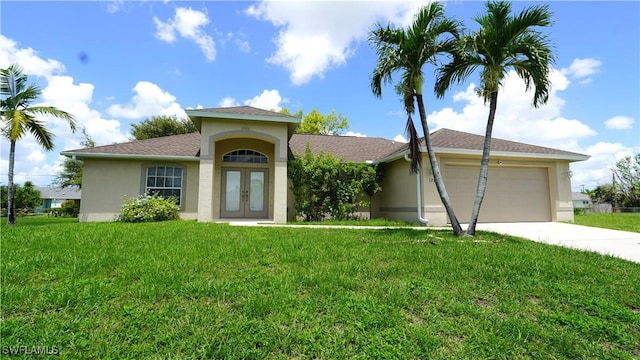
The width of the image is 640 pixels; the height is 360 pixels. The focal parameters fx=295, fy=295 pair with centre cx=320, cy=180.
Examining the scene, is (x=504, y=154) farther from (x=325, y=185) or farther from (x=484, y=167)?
(x=325, y=185)

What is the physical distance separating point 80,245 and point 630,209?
4464 cm

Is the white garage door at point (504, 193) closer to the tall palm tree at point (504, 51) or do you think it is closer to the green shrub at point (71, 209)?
the tall palm tree at point (504, 51)

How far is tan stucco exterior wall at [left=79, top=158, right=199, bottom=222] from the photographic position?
1212 cm

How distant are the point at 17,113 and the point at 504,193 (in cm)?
1940

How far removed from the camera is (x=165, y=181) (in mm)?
12906

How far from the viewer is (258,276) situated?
412cm

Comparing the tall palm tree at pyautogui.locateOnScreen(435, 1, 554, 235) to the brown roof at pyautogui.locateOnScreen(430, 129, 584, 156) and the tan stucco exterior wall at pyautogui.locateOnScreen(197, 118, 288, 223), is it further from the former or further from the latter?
the tan stucco exterior wall at pyautogui.locateOnScreen(197, 118, 288, 223)

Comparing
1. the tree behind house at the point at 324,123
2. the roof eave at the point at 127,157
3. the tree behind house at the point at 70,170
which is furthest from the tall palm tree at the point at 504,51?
the tree behind house at the point at 70,170

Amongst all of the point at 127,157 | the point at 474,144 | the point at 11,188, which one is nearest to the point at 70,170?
the point at 11,188

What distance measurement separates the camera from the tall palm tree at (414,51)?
770 cm

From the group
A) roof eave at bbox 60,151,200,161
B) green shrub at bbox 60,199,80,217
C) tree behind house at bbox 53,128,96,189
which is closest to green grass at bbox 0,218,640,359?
roof eave at bbox 60,151,200,161

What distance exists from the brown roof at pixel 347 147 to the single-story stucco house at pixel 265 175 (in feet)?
0.20

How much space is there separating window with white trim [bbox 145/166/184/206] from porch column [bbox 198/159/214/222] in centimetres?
236

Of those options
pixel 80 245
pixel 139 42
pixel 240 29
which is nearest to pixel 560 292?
→ pixel 80 245
